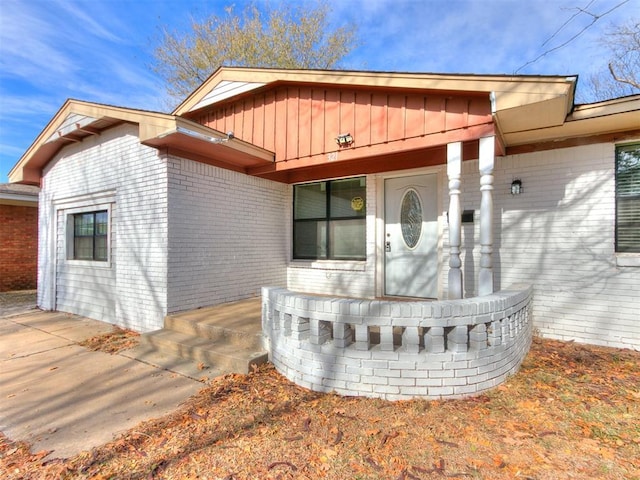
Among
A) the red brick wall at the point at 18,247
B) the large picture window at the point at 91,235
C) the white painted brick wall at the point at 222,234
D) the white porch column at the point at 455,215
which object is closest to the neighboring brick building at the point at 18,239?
the red brick wall at the point at 18,247

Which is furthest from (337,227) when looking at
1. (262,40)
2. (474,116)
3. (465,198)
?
(262,40)

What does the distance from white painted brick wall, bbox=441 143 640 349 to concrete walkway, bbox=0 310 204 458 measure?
4365 mm

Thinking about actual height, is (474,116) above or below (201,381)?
above

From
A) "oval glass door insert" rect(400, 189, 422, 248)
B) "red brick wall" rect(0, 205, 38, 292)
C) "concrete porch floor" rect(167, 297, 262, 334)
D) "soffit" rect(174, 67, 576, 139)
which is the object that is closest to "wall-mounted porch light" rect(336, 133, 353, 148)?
"soffit" rect(174, 67, 576, 139)

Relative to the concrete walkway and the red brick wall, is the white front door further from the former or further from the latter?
the red brick wall

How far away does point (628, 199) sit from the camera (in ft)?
13.1

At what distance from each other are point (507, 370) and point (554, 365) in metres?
0.85

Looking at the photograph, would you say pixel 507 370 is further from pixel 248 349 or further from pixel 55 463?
pixel 55 463

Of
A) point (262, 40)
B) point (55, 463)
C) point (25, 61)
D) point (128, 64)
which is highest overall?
point (262, 40)

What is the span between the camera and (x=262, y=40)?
1209 centimetres

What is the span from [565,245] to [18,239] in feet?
46.1

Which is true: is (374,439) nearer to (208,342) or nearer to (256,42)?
(208,342)

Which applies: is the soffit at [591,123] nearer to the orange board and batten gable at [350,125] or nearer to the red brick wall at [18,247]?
the orange board and batten gable at [350,125]

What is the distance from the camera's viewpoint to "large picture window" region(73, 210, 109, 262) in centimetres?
593
